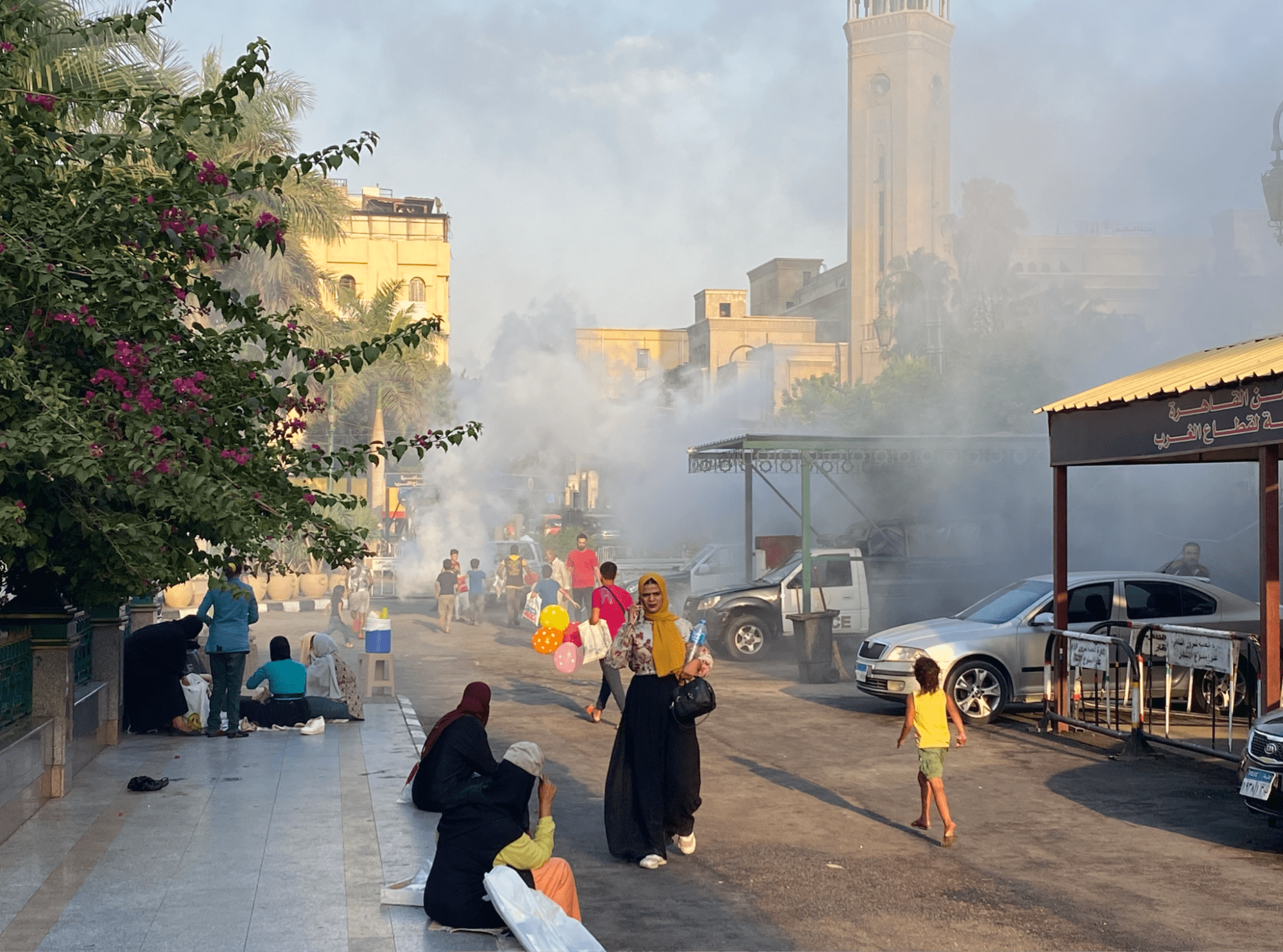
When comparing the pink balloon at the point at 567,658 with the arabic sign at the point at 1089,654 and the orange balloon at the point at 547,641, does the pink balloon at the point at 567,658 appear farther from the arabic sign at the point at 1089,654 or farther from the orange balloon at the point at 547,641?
the arabic sign at the point at 1089,654

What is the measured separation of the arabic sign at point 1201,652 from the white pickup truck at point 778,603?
884 cm

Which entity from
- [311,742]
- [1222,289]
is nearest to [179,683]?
[311,742]

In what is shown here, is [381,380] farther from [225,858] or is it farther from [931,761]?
[225,858]

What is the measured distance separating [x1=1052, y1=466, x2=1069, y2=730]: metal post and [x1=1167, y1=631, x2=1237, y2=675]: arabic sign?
4.54 feet

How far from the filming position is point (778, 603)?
21.0 metres

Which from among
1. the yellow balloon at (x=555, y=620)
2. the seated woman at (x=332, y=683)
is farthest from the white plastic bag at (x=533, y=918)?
the yellow balloon at (x=555, y=620)

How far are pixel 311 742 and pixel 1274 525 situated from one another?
857cm

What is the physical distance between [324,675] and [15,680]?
15.1 ft

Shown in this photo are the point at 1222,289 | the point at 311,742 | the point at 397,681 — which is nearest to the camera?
the point at 311,742

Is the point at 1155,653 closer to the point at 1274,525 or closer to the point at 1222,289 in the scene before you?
the point at 1274,525

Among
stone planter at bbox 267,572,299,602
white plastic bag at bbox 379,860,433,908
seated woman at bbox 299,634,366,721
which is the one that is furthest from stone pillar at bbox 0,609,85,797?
stone planter at bbox 267,572,299,602

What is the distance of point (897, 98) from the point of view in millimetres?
94625

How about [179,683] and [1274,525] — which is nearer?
[1274,525]

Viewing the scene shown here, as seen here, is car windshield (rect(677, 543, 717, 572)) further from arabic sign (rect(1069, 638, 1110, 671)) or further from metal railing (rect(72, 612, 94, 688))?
metal railing (rect(72, 612, 94, 688))
